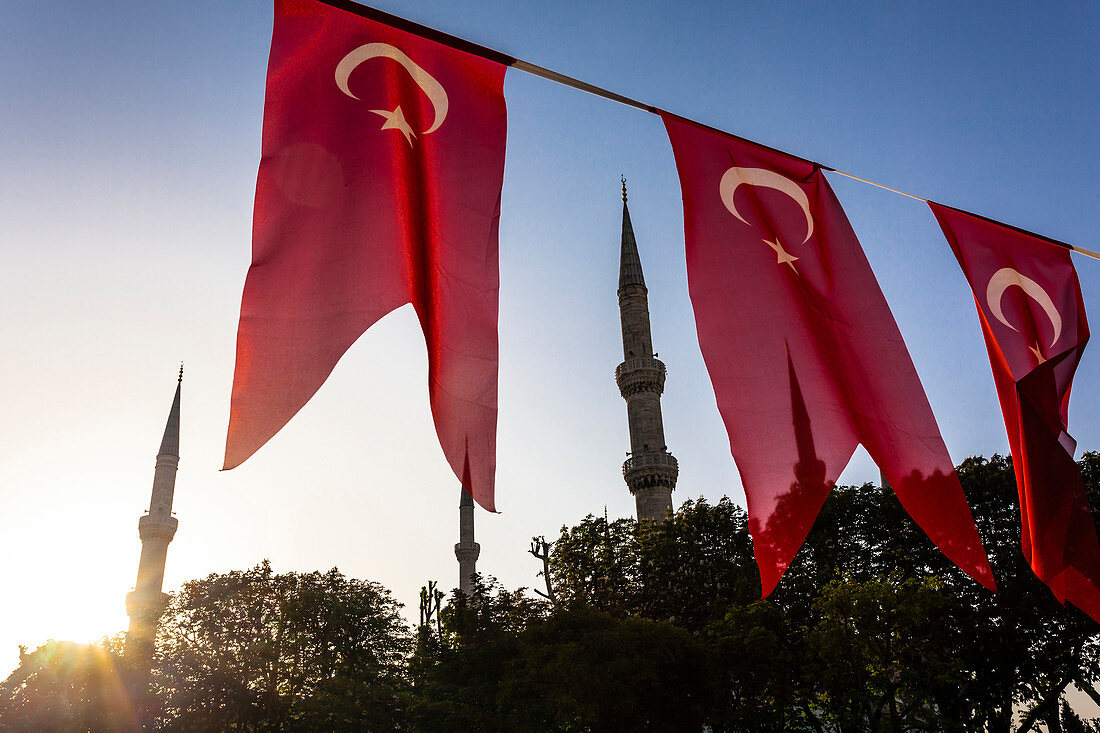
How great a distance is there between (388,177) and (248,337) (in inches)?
55.4

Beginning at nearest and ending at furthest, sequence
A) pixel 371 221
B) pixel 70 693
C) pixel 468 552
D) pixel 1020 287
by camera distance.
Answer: pixel 371 221 → pixel 1020 287 → pixel 70 693 → pixel 468 552

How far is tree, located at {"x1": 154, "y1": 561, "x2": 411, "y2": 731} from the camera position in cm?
2823

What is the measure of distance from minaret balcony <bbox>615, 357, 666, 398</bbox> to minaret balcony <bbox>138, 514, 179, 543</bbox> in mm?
23064

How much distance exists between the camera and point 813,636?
22.4 metres

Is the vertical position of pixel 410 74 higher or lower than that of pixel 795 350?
higher

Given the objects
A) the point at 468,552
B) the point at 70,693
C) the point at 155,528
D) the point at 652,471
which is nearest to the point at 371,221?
the point at 70,693

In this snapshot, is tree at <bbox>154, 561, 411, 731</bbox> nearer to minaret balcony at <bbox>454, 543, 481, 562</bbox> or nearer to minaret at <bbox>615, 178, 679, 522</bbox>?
minaret at <bbox>615, 178, 679, 522</bbox>

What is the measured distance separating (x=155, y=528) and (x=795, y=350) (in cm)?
4246

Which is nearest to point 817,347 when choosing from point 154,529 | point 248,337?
point 248,337

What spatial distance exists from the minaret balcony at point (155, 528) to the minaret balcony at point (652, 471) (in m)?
22.7

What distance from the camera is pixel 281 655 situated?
32.7 meters

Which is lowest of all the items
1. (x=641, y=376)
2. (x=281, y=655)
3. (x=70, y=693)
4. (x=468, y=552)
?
(x=70, y=693)

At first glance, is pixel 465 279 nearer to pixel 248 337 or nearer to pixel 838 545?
pixel 248 337

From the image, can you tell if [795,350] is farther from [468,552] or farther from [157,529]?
[468,552]
